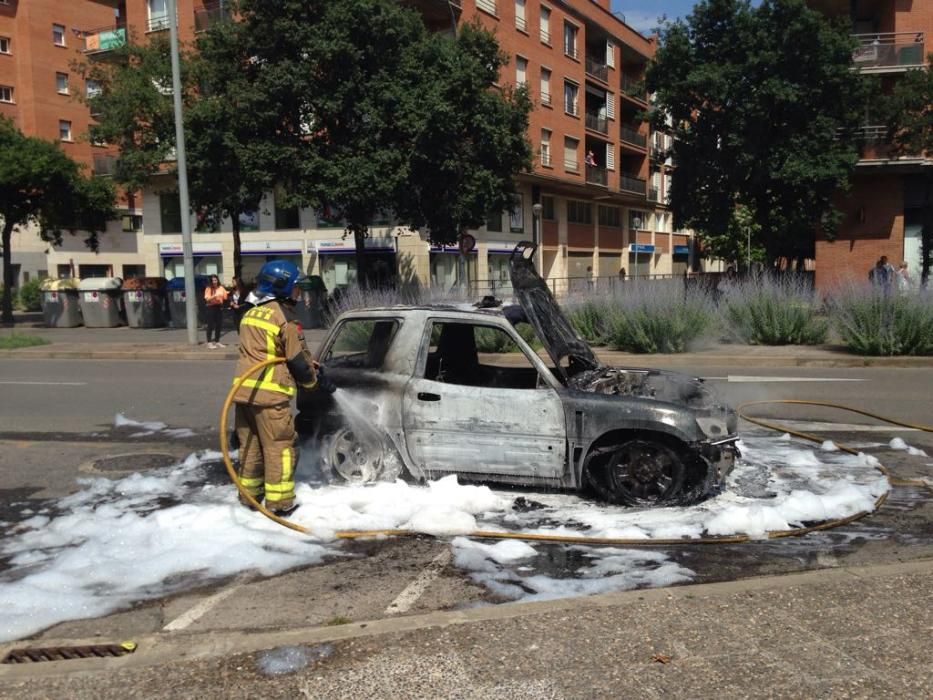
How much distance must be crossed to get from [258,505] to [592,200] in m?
46.3

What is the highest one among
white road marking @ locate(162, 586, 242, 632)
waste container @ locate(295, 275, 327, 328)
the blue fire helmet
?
the blue fire helmet

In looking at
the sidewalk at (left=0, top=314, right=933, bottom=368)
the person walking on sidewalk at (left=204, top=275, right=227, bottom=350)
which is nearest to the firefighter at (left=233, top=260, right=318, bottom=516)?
the sidewalk at (left=0, top=314, right=933, bottom=368)

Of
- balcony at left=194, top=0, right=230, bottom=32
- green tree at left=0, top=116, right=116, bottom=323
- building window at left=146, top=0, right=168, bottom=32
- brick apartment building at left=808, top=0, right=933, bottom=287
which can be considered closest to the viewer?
green tree at left=0, top=116, right=116, bottom=323

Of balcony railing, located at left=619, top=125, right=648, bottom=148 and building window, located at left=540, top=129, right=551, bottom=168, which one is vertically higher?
balcony railing, located at left=619, top=125, right=648, bottom=148

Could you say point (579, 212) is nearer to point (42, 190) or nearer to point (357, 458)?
point (42, 190)

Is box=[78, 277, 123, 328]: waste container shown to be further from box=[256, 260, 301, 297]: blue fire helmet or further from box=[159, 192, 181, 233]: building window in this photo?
box=[256, 260, 301, 297]: blue fire helmet

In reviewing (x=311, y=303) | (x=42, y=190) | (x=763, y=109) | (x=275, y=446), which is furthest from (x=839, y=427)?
(x=42, y=190)

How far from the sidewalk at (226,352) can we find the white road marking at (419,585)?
9.61 meters

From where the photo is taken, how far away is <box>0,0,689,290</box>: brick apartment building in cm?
3612

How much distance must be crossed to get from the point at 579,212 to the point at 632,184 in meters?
6.83

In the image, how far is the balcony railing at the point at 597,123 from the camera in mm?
47875

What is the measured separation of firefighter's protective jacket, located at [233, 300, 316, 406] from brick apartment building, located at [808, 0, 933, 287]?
28.7 meters

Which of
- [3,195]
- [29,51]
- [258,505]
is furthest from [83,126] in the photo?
[258,505]

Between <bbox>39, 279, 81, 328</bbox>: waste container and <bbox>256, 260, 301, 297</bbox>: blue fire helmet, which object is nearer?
<bbox>256, 260, 301, 297</bbox>: blue fire helmet
